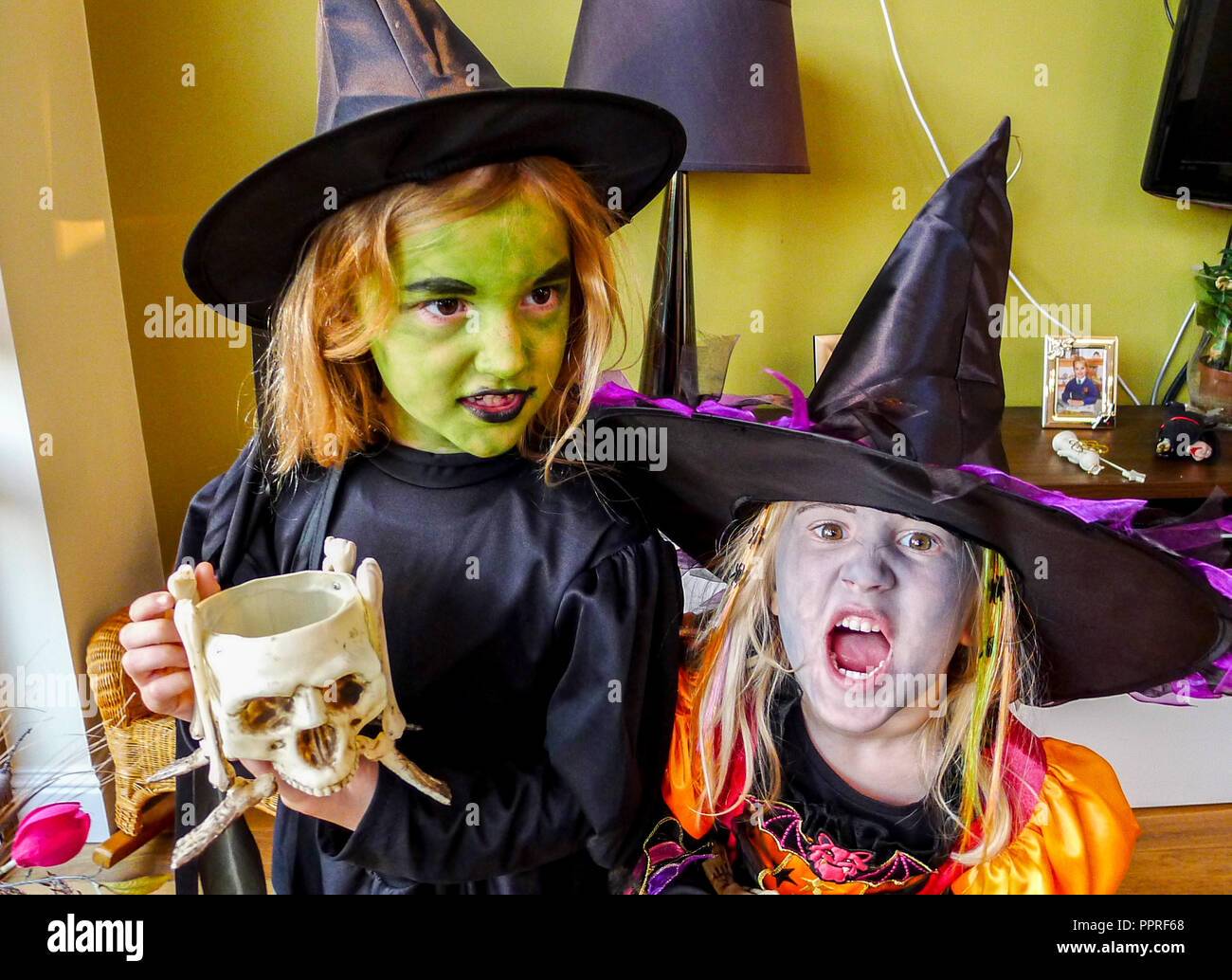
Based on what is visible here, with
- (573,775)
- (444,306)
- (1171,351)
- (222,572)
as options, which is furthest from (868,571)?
(1171,351)

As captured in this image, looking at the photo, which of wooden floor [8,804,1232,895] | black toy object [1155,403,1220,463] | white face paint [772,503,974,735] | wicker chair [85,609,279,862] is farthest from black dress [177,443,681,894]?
black toy object [1155,403,1220,463]

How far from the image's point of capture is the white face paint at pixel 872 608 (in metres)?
0.78

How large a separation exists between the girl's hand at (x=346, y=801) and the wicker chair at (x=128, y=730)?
2.86ft

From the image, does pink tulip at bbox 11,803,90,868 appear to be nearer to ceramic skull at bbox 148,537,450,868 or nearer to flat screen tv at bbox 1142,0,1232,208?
ceramic skull at bbox 148,537,450,868

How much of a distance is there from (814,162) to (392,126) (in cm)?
154

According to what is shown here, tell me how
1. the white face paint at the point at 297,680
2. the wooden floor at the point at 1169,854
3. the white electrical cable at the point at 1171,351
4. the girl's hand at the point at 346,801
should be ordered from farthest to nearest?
the white electrical cable at the point at 1171,351, the wooden floor at the point at 1169,854, the girl's hand at the point at 346,801, the white face paint at the point at 297,680

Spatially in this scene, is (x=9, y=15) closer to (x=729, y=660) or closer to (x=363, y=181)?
(x=363, y=181)

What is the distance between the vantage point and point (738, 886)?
907 mm

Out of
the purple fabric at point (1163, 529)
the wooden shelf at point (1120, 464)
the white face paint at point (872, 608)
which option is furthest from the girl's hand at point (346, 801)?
the wooden shelf at point (1120, 464)

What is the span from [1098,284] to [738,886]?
1713 mm

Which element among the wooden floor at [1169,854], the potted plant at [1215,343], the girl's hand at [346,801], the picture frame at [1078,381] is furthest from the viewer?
the picture frame at [1078,381]

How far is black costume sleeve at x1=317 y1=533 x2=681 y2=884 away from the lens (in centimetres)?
71

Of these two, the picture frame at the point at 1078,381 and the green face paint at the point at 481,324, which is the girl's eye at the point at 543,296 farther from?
the picture frame at the point at 1078,381

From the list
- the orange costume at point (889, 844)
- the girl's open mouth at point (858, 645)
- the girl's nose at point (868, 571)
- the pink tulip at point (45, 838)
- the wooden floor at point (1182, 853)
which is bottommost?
the wooden floor at point (1182, 853)
